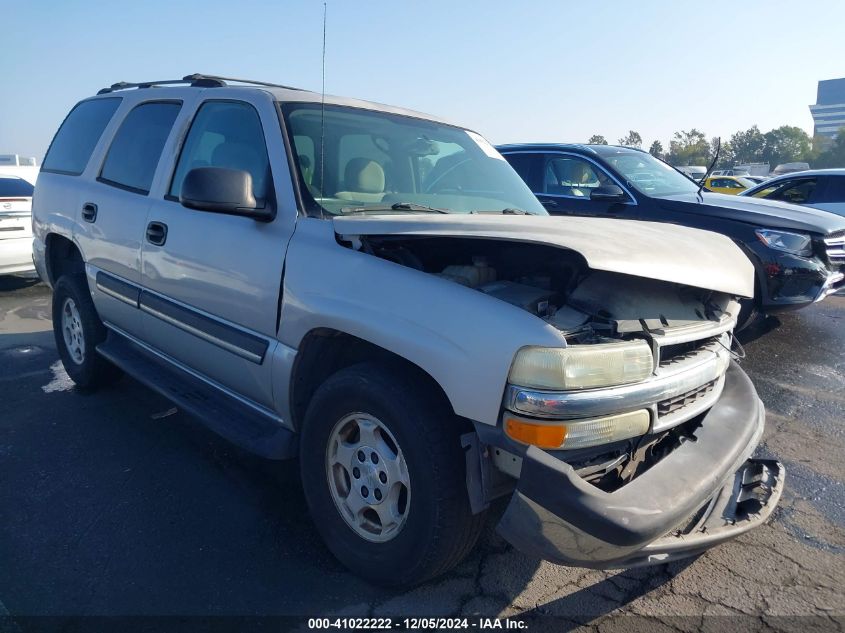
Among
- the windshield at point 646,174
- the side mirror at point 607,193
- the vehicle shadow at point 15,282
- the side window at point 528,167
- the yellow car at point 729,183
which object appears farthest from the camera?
the yellow car at point 729,183

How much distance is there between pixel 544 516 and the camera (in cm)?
192

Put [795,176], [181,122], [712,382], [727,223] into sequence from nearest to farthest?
[712,382] → [181,122] → [727,223] → [795,176]

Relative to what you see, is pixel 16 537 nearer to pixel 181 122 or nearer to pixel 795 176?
pixel 181 122

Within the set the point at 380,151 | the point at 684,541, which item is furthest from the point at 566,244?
the point at 380,151

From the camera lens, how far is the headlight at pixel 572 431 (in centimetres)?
197

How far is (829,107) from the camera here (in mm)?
124500

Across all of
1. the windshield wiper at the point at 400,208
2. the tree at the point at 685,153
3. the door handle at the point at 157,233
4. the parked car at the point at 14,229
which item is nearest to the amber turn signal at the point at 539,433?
the windshield wiper at the point at 400,208

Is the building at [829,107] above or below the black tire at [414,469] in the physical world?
above

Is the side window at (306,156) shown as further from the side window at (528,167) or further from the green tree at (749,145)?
the green tree at (749,145)

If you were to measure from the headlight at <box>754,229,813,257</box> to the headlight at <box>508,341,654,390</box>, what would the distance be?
443 cm

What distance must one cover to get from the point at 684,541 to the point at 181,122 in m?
3.32

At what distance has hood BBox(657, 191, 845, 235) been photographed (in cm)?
573

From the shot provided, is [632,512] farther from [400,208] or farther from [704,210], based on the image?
[704,210]

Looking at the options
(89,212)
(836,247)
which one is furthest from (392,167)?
(836,247)
